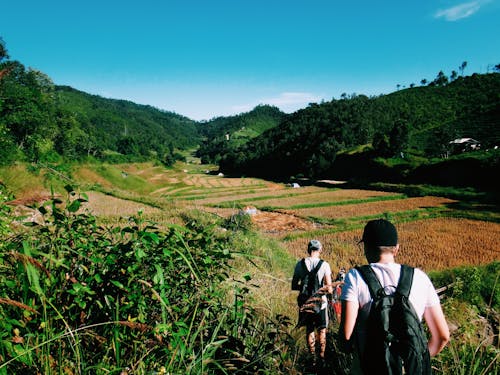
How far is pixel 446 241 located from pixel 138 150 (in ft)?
330

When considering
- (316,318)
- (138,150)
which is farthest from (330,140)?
(316,318)

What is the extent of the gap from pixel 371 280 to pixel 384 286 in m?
0.12

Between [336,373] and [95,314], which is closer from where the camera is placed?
[95,314]

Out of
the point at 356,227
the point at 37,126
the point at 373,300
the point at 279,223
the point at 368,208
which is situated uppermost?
the point at 37,126

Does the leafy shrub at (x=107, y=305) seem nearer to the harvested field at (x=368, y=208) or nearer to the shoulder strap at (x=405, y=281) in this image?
the shoulder strap at (x=405, y=281)

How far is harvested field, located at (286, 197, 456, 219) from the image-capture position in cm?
2936

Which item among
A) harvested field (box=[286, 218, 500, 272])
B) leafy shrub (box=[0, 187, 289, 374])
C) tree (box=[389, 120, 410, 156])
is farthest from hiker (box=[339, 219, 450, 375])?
tree (box=[389, 120, 410, 156])

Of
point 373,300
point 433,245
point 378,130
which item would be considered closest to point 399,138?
point 378,130

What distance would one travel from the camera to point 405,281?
2148 mm

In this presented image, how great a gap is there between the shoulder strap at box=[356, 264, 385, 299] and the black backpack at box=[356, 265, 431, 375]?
4cm

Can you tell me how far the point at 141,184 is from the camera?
189ft

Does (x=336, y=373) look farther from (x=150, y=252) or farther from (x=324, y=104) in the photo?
(x=324, y=104)

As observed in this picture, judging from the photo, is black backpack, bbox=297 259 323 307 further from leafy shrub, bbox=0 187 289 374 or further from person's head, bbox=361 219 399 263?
leafy shrub, bbox=0 187 289 374

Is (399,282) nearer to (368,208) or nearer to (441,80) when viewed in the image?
(368,208)
